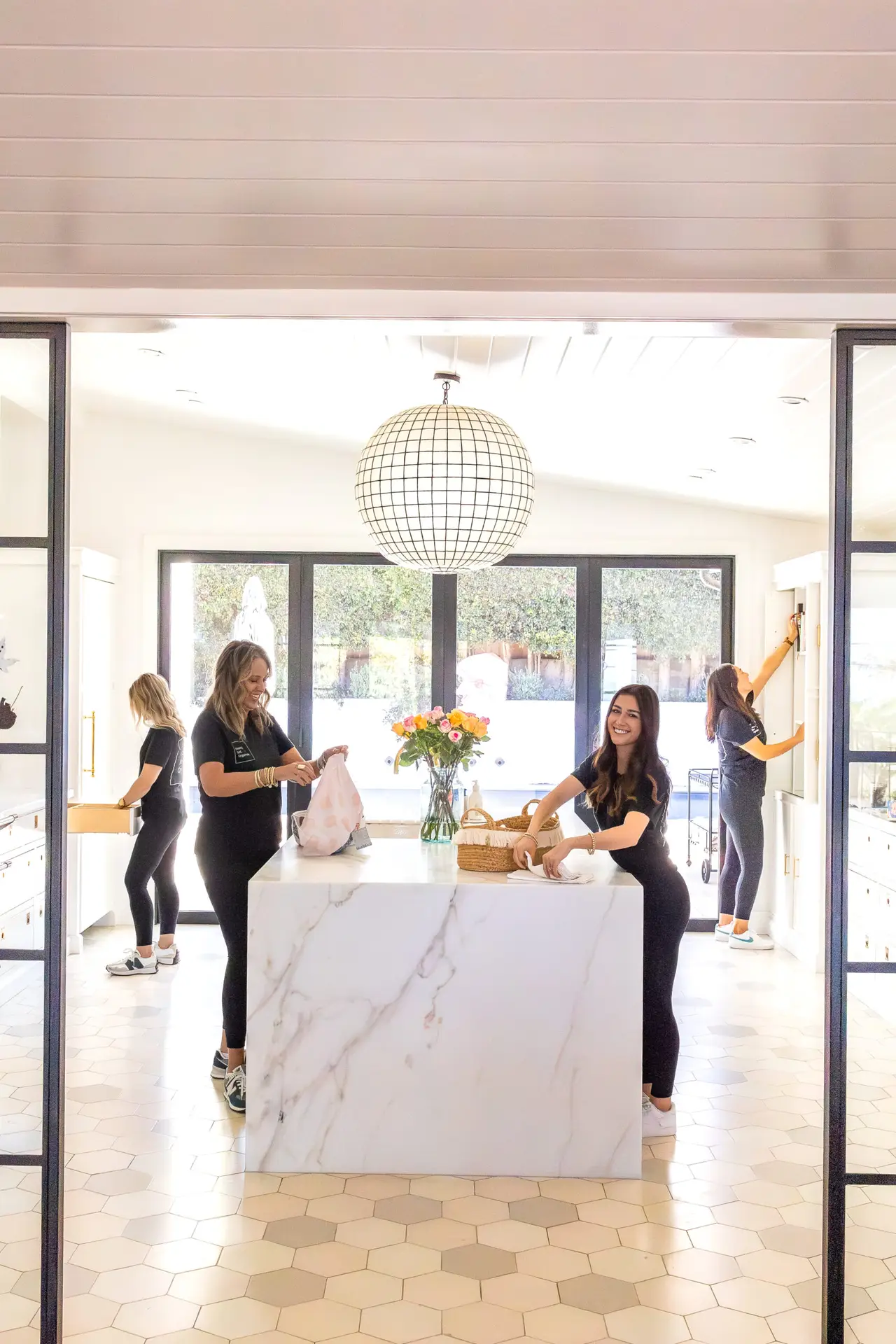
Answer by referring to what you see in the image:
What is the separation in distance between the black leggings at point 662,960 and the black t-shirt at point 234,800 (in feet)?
4.03

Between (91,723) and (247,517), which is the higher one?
(247,517)

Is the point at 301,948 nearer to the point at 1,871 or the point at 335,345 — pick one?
the point at 1,871

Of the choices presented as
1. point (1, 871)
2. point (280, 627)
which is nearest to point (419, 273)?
point (1, 871)

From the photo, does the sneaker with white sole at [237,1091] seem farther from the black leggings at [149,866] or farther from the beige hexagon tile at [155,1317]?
the black leggings at [149,866]

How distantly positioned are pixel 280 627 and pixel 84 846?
5.08 ft

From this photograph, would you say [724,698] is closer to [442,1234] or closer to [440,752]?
[440,752]

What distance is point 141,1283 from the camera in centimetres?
249

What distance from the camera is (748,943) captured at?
554 centimetres

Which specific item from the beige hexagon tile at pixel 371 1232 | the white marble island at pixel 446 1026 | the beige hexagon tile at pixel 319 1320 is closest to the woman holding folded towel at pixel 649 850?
the white marble island at pixel 446 1026

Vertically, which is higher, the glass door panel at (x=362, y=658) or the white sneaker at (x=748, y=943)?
the glass door panel at (x=362, y=658)

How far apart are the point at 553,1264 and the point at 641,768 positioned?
137 centimetres

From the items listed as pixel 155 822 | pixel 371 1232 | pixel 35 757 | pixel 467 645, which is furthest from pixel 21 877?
pixel 467 645

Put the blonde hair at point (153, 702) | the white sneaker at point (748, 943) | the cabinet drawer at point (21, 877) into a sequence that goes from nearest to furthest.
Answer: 1. the cabinet drawer at point (21, 877)
2. the blonde hair at point (153, 702)
3. the white sneaker at point (748, 943)

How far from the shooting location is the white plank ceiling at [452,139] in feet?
3.84
